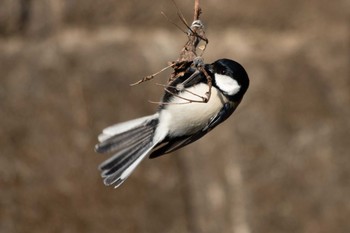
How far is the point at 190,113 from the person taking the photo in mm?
4250

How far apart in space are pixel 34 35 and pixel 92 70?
0.36 meters

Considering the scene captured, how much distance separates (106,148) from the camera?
4449mm

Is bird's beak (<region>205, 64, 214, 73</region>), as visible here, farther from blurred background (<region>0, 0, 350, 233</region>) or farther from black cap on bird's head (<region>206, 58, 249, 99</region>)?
blurred background (<region>0, 0, 350, 233</region>)

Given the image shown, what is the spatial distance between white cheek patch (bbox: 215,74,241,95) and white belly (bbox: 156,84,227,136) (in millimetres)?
43

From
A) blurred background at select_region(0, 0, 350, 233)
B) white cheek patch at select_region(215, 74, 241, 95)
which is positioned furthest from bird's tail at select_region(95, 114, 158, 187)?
blurred background at select_region(0, 0, 350, 233)

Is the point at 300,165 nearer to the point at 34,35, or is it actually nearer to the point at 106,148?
the point at 34,35

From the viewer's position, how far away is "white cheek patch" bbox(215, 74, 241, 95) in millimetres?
4145

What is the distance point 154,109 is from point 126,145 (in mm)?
2057

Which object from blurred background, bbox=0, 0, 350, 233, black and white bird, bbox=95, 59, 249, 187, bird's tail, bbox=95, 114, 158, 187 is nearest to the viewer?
black and white bird, bbox=95, 59, 249, 187

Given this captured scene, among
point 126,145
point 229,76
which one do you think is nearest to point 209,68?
point 229,76

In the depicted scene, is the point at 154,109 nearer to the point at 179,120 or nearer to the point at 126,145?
the point at 126,145

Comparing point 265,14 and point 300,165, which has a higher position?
point 265,14

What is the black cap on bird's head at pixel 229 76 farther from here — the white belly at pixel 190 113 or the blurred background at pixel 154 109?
the blurred background at pixel 154 109

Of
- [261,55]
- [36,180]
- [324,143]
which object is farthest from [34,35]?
[324,143]
